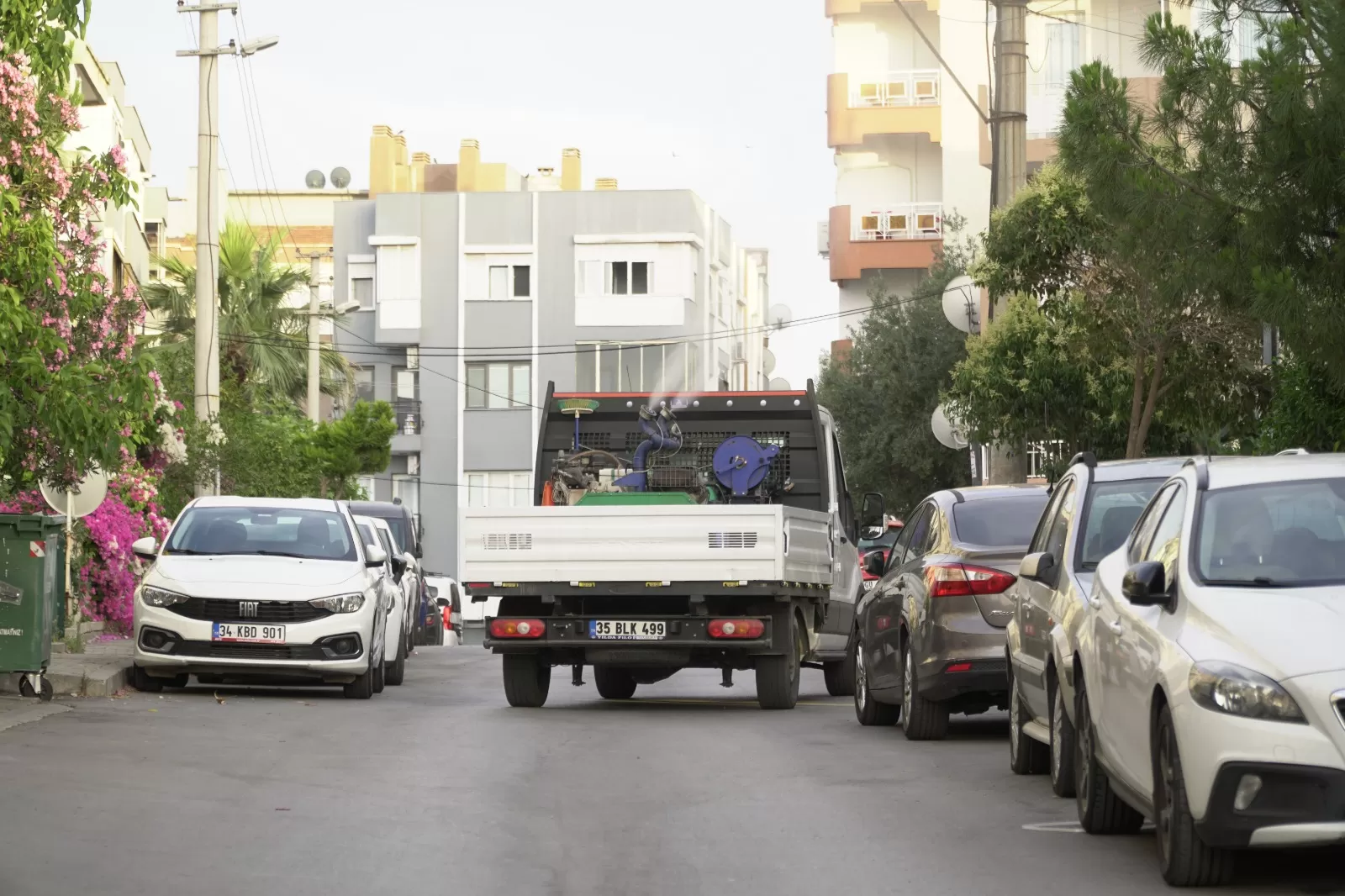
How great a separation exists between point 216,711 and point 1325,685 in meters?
11.0

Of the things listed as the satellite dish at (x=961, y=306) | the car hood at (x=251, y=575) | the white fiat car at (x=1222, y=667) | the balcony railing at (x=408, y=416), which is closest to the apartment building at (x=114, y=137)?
the satellite dish at (x=961, y=306)

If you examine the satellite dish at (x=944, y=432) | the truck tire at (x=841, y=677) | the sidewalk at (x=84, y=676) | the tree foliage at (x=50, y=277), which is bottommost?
the truck tire at (x=841, y=677)

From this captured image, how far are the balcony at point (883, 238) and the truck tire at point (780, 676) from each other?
135 feet

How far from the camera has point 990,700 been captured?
46.9ft

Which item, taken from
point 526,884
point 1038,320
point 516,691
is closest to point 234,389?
point 1038,320

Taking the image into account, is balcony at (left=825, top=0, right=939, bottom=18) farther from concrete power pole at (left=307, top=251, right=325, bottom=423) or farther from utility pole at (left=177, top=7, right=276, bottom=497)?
utility pole at (left=177, top=7, right=276, bottom=497)

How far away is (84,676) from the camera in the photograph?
17625 mm

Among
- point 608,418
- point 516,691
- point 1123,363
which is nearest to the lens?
point 516,691

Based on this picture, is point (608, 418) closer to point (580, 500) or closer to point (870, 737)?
point (580, 500)

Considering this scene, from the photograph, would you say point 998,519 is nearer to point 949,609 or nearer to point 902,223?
point 949,609

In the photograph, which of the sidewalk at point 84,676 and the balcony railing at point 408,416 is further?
the balcony railing at point 408,416

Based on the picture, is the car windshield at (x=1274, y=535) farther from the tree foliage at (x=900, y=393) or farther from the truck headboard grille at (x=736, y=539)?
the tree foliage at (x=900, y=393)

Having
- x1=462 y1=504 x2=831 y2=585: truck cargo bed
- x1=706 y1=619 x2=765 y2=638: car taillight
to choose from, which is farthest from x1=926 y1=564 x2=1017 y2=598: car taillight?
x1=706 y1=619 x2=765 y2=638: car taillight

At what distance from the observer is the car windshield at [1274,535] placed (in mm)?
8047
